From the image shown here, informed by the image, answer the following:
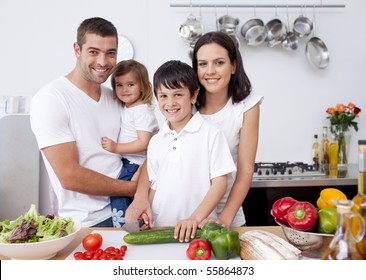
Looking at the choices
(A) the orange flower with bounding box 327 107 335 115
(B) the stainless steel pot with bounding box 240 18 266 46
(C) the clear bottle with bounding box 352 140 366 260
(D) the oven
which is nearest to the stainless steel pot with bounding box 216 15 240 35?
(B) the stainless steel pot with bounding box 240 18 266 46

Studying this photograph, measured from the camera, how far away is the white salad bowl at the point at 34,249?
95cm

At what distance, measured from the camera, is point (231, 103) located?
150cm

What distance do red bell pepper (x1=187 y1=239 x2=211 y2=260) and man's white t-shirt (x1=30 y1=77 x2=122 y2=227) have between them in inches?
25.1

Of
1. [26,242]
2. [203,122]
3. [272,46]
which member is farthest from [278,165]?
[26,242]

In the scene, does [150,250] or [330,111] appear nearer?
[150,250]

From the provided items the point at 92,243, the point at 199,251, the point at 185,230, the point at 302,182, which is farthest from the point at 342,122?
the point at 92,243

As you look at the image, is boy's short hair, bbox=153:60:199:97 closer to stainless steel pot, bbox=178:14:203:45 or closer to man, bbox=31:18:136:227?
man, bbox=31:18:136:227

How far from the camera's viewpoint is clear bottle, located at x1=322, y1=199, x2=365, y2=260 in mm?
653

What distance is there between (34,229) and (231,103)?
85cm

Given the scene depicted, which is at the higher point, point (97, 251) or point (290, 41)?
point (290, 41)

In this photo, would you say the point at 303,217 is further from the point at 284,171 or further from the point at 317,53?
the point at 317,53
